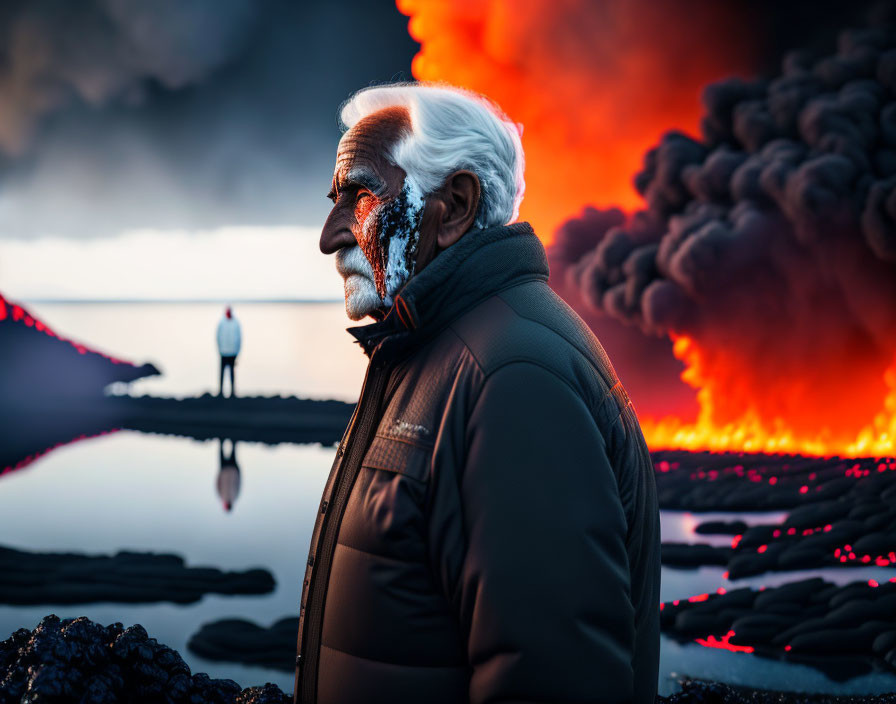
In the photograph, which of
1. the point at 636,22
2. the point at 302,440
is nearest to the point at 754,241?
the point at 636,22

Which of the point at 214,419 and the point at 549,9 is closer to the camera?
the point at 214,419

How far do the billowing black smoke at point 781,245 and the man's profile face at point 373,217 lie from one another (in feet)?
37.9

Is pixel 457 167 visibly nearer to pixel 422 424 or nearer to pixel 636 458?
pixel 422 424

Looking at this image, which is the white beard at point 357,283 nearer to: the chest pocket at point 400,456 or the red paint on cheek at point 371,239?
the red paint on cheek at point 371,239

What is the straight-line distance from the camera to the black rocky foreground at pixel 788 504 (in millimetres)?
5539

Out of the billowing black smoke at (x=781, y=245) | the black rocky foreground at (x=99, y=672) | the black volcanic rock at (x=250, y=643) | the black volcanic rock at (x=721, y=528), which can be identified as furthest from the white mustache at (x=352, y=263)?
the billowing black smoke at (x=781, y=245)

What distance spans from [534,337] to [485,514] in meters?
0.26

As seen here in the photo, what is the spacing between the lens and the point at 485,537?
3.25 ft

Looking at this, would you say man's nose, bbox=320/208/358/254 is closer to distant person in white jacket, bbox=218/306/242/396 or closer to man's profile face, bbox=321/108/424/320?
man's profile face, bbox=321/108/424/320

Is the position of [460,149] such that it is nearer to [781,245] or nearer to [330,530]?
[330,530]

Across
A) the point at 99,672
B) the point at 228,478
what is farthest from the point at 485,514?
the point at 228,478

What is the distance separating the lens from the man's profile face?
128cm

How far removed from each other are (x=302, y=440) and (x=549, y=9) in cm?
930

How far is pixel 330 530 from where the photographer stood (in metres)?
1.23
